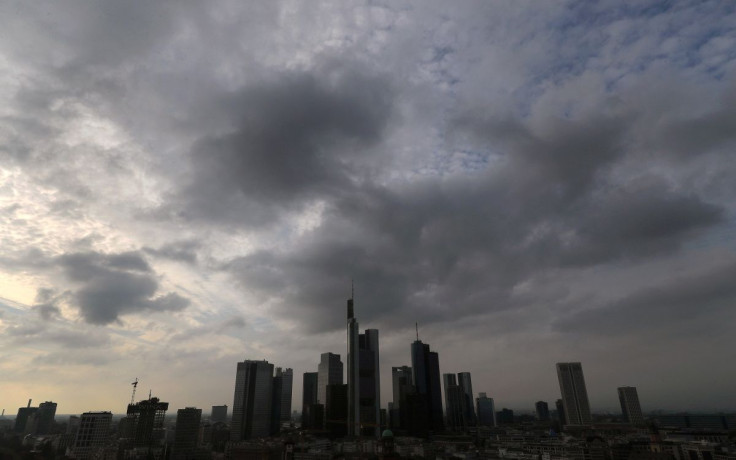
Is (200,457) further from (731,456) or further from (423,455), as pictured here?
(731,456)

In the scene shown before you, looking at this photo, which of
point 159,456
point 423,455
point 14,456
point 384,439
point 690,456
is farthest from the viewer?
point 423,455

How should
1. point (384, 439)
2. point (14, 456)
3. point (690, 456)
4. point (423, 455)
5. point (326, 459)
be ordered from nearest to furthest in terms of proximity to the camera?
point (384, 439), point (14, 456), point (690, 456), point (326, 459), point (423, 455)

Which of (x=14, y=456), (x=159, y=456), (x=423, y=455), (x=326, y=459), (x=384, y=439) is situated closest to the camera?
(x=384, y=439)

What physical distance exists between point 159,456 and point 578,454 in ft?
599

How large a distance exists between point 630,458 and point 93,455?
219577 millimetres

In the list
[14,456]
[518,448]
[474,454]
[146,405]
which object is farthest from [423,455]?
[14,456]

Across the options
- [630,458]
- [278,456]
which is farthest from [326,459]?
[630,458]

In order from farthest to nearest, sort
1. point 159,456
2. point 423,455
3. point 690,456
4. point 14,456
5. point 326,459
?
point 423,455
point 159,456
point 326,459
point 690,456
point 14,456

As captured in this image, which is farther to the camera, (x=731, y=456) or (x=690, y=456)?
(x=690, y=456)

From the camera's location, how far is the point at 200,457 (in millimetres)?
194250

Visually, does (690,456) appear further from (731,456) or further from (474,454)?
(474,454)

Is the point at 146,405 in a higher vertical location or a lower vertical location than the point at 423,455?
higher

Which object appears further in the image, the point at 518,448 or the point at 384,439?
the point at 518,448

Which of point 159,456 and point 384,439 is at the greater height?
point 384,439
